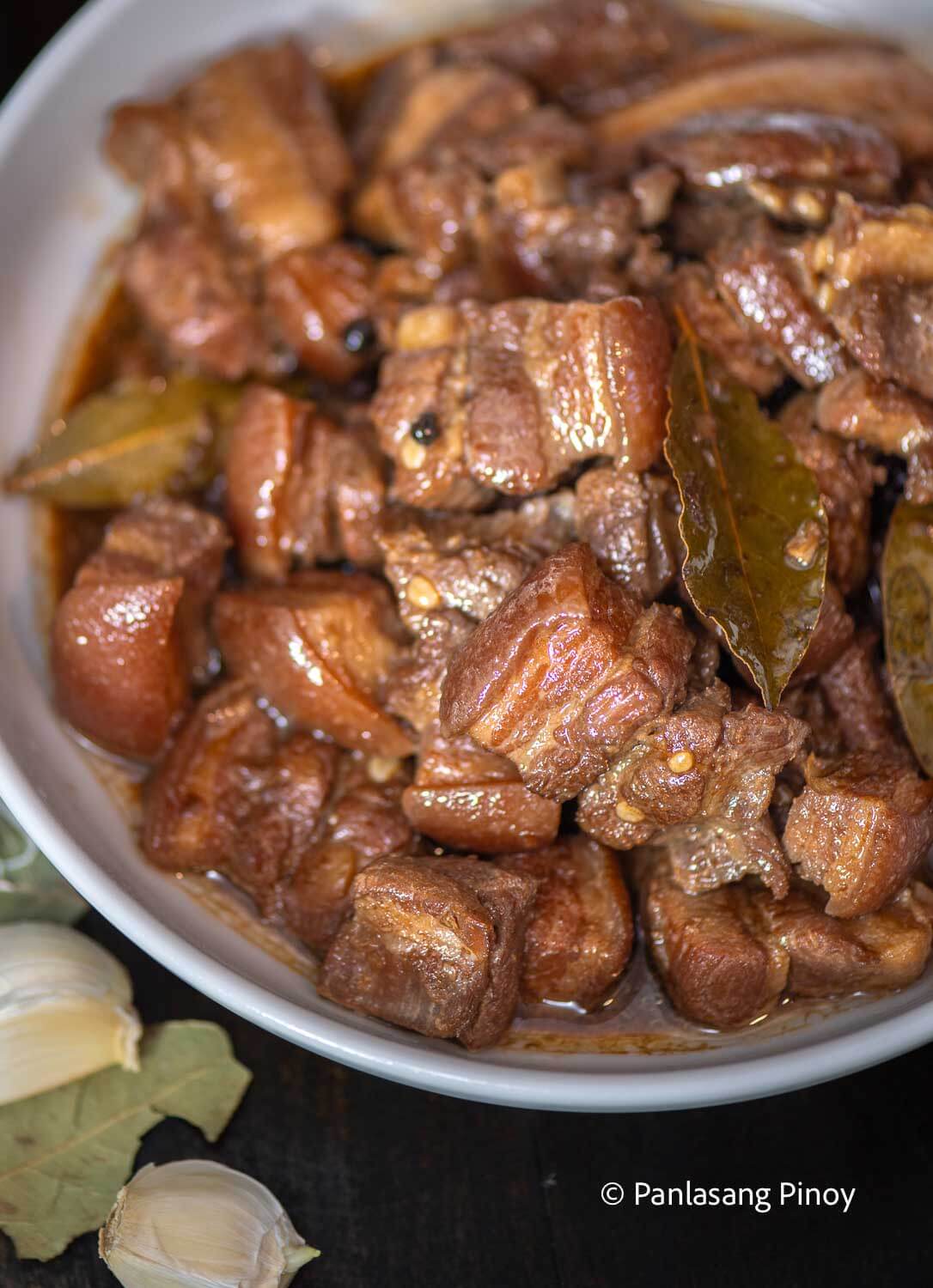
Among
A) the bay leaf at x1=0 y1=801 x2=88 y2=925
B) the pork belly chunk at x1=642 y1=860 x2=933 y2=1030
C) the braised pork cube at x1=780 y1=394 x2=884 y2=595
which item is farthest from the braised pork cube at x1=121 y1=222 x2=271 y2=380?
the pork belly chunk at x1=642 y1=860 x2=933 y2=1030

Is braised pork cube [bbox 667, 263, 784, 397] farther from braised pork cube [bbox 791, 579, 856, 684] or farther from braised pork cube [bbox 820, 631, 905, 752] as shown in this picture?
braised pork cube [bbox 820, 631, 905, 752]

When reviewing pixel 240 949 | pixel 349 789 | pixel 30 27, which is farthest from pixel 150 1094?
pixel 30 27

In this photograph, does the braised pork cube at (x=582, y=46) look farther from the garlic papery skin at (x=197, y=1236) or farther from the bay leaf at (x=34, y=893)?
the garlic papery skin at (x=197, y=1236)

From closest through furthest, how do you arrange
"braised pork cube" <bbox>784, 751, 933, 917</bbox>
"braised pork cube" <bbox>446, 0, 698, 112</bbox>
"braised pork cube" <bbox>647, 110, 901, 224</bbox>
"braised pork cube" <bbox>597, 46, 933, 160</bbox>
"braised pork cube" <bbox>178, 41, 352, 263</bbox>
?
1. "braised pork cube" <bbox>784, 751, 933, 917</bbox>
2. "braised pork cube" <bbox>647, 110, 901, 224</bbox>
3. "braised pork cube" <bbox>597, 46, 933, 160</bbox>
4. "braised pork cube" <bbox>178, 41, 352, 263</bbox>
5. "braised pork cube" <bbox>446, 0, 698, 112</bbox>

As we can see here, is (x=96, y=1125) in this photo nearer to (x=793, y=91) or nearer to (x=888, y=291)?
(x=888, y=291)

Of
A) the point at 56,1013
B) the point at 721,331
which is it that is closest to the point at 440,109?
the point at 721,331

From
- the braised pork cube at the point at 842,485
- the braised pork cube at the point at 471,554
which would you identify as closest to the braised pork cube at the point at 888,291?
the braised pork cube at the point at 842,485
